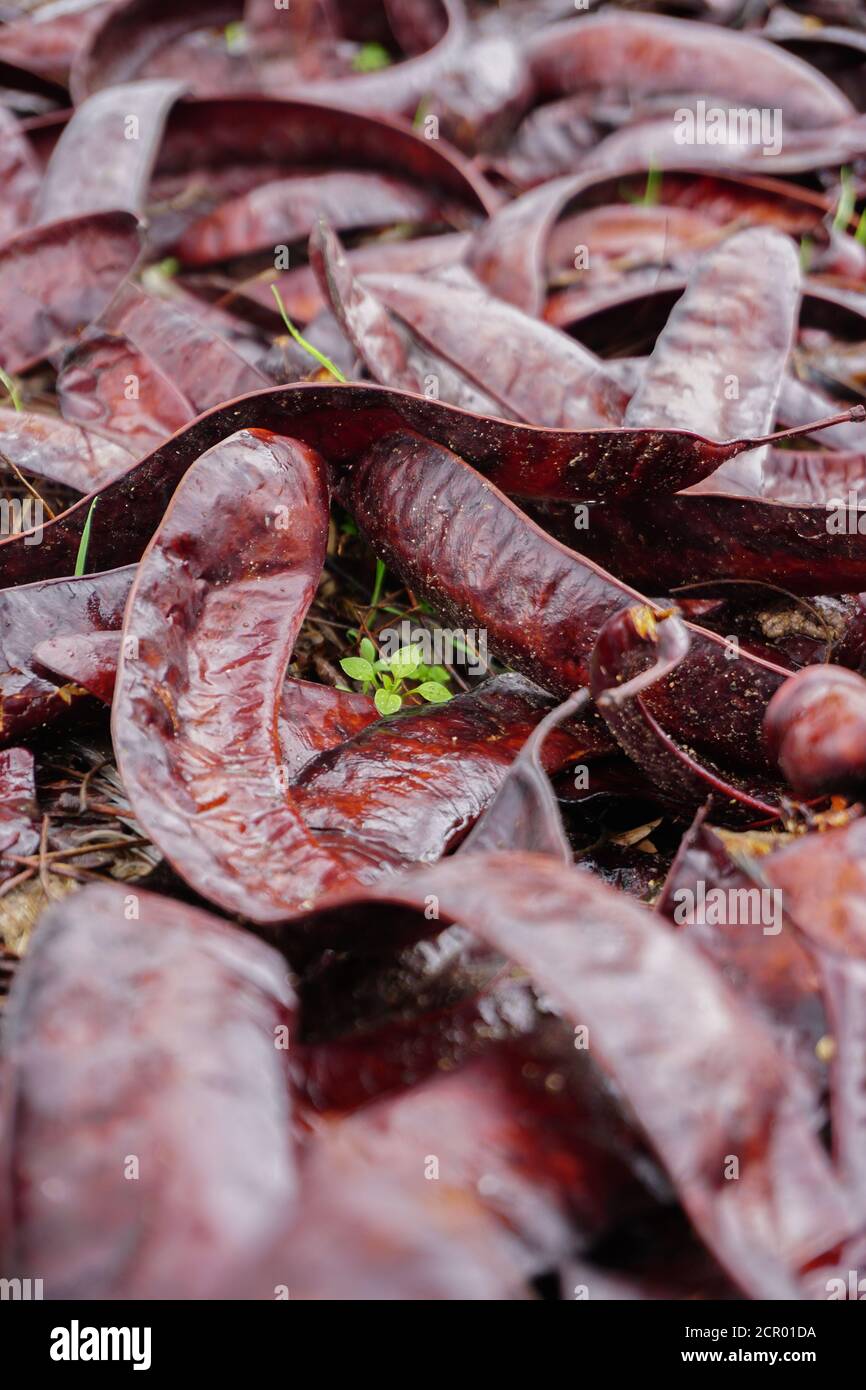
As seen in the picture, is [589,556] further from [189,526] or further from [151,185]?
[151,185]

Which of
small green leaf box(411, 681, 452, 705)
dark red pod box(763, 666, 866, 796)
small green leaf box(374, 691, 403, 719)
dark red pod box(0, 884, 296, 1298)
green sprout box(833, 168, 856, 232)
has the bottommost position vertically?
dark red pod box(0, 884, 296, 1298)

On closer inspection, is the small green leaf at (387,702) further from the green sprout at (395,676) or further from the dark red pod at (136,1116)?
the dark red pod at (136,1116)

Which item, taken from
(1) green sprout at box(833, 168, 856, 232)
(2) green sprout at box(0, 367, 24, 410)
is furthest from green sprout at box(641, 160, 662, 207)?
(2) green sprout at box(0, 367, 24, 410)

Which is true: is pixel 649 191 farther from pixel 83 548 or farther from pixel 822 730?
pixel 822 730

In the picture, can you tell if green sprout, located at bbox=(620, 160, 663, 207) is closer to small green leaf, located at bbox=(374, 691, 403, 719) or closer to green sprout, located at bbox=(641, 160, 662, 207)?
green sprout, located at bbox=(641, 160, 662, 207)

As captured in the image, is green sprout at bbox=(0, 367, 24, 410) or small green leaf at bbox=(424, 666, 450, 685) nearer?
small green leaf at bbox=(424, 666, 450, 685)

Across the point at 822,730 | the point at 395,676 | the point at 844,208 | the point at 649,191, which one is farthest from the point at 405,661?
the point at 844,208

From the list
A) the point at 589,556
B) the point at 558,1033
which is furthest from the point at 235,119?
the point at 558,1033
